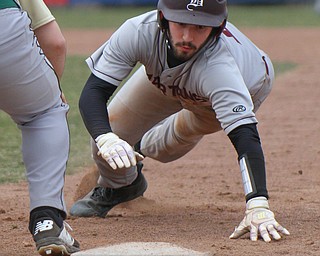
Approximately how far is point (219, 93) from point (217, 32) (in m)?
0.38

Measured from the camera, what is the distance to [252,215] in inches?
166

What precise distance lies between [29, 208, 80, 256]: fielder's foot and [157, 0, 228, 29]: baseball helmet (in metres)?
1.23

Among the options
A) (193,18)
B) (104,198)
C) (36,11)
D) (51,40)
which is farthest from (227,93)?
(104,198)

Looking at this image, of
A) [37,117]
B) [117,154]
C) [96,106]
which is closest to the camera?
[37,117]

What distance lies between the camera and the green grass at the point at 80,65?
7314mm

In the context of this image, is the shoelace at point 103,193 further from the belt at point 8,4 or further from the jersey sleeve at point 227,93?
the belt at point 8,4

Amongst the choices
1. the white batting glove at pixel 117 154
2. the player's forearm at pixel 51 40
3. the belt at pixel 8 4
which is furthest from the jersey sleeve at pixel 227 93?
the belt at pixel 8 4

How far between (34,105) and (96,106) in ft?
2.32

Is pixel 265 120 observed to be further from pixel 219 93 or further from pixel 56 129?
pixel 56 129

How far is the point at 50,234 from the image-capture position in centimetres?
381

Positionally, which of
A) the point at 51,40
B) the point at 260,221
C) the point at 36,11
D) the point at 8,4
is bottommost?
the point at 260,221

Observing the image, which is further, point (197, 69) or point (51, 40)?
point (197, 69)

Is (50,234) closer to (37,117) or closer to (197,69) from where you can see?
(37,117)

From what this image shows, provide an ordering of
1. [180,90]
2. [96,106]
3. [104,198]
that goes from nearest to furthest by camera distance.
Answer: [96,106], [180,90], [104,198]
